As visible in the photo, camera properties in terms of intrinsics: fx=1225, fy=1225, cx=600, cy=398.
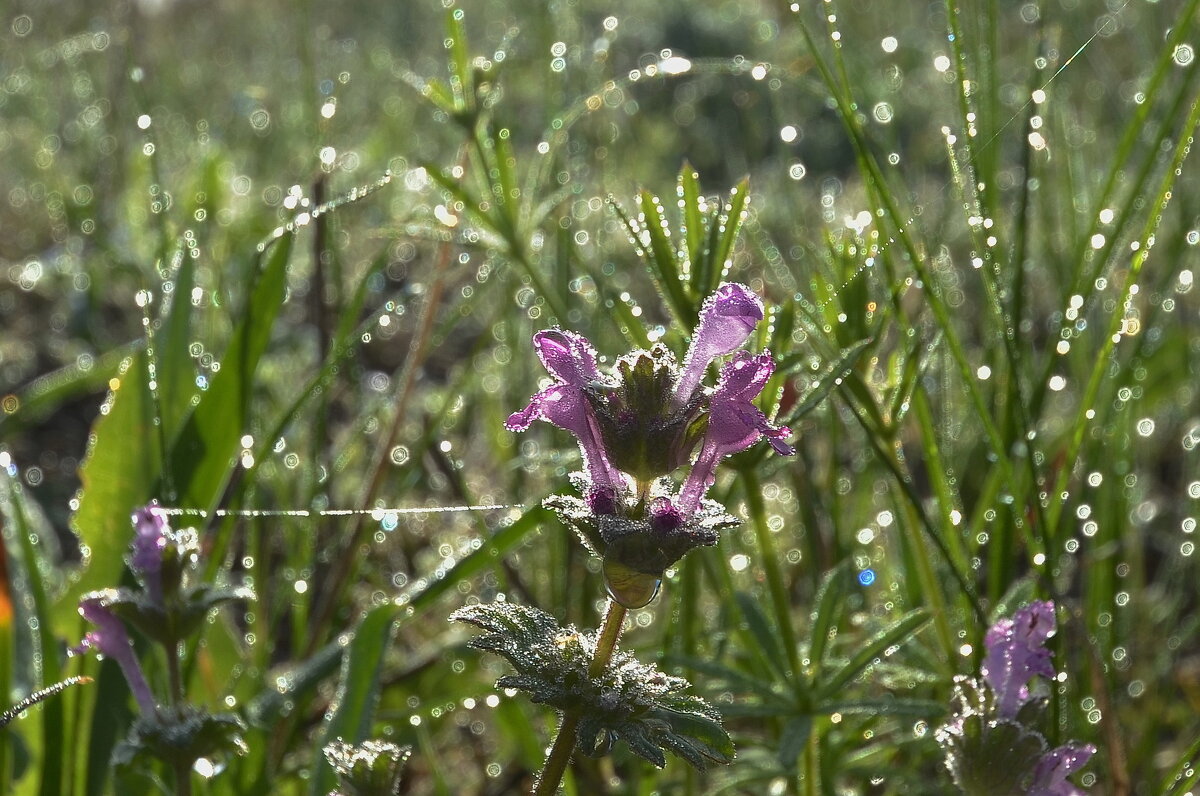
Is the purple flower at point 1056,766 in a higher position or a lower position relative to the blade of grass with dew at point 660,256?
lower

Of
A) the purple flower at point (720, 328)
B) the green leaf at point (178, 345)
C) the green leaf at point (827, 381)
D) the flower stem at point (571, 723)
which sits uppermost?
the green leaf at point (178, 345)

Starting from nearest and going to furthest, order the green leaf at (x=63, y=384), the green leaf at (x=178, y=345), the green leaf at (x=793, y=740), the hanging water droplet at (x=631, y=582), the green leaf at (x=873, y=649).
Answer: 1. the hanging water droplet at (x=631, y=582)
2. the green leaf at (x=793, y=740)
3. the green leaf at (x=873, y=649)
4. the green leaf at (x=178, y=345)
5. the green leaf at (x=63, y=384)

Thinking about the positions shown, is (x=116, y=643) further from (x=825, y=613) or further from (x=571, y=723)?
(x=825, y=613)

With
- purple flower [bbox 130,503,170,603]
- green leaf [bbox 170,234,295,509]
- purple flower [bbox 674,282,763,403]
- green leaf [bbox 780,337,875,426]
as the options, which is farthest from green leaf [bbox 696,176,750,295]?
green leaf [bbox 170,234,295,509]

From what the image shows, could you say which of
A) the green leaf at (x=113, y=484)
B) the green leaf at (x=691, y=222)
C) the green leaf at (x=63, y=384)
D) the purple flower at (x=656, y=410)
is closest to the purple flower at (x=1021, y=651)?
the purple flower at (x=656, y=410)

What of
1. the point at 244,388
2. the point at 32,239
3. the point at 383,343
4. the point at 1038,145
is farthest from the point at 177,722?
the point at 32,239

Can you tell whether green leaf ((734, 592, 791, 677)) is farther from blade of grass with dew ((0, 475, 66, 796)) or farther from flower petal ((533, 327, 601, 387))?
blade of grass with dew ((0, 475, 66, 796))

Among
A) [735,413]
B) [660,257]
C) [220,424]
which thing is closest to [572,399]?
[735,413]

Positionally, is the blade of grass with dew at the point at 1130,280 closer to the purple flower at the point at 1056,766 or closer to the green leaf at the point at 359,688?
the purple flower at the point at 1056,766

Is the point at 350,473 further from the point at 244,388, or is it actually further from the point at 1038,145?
the point at 1038,145
